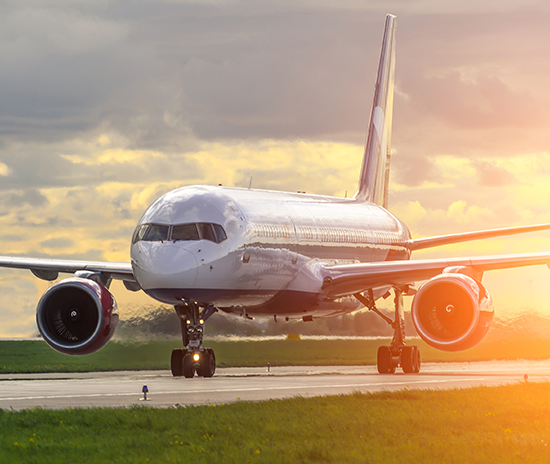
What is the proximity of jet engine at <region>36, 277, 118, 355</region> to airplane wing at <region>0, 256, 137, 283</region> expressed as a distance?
2.49m

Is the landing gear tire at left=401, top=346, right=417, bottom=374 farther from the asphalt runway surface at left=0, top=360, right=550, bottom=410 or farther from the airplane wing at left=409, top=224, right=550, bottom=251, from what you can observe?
the airplane wing at left=409, top=224, right=550, bottom=251

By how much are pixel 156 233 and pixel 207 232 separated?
135cm

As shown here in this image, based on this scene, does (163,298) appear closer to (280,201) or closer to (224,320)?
(280,201)

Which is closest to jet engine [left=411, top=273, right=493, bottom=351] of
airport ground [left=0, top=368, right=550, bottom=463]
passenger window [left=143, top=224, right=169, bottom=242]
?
airport ground [left=0, top=368, right=550, bottom=463]

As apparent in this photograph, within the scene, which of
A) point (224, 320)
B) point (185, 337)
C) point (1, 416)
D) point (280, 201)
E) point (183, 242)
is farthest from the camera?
point (224, 320)

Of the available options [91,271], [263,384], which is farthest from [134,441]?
[91,271]

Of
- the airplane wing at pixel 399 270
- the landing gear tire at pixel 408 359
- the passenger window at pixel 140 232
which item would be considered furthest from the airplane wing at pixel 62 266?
the landing gear tire at pixel 408 359

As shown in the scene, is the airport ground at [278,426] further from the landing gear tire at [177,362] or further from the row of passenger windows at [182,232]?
the landing gear tire at [177,362]

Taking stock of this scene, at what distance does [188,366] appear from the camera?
26.5 meters

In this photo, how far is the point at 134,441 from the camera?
1323cm

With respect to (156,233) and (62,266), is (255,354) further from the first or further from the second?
(156,233)

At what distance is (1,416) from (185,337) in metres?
12.8

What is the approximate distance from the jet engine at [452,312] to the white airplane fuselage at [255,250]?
469 cm

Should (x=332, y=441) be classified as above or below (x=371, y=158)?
below
